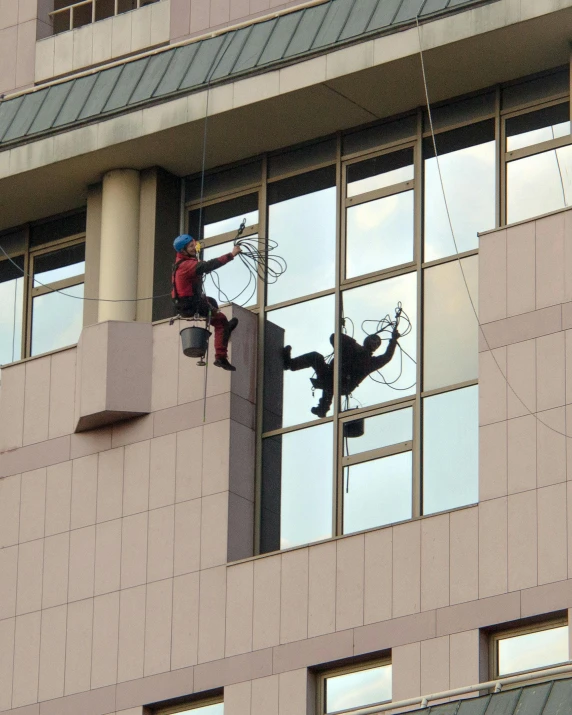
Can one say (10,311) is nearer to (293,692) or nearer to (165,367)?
→ (165,367)

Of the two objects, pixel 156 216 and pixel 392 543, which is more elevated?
pixel 156 216

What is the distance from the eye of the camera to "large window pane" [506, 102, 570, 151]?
1313 inches

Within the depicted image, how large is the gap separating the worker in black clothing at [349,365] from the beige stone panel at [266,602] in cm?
256

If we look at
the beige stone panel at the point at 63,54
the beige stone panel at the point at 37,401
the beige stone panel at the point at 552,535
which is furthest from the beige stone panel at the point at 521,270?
the beige stone panel at the point at 63,54

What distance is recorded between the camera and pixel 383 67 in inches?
1330

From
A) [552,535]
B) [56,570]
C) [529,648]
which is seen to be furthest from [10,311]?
[529,648]

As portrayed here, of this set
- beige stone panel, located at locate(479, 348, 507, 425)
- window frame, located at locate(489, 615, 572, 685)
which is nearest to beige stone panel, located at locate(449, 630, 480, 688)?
window frame, located at locate(489, 615, 572, 685)

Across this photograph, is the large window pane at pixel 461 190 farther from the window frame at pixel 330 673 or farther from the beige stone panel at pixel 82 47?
the beige stone panel at pixel 82 47

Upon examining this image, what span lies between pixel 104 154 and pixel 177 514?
6070 millimetres

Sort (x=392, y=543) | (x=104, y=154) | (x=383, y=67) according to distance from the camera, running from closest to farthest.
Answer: (x=392, y=543), (x=383, y=67), (x=104, y=154)

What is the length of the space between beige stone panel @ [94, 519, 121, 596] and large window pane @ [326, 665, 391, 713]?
3742 millimetres

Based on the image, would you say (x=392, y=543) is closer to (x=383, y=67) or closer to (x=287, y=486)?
(x=287, y=486)

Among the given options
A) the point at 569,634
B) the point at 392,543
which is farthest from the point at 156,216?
the point at 569,634

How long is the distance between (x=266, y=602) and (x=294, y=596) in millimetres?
434
